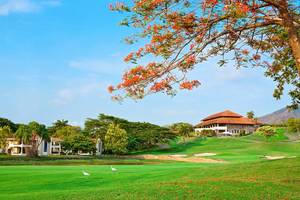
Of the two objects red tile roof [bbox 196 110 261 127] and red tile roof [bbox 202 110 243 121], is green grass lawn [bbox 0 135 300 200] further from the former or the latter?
red tile roof [bbox 202 110 243 121]

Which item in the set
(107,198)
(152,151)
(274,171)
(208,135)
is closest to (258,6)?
(107,198)

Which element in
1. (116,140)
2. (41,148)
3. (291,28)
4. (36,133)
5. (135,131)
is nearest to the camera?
(291,28)

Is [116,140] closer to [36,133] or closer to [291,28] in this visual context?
[36,133]

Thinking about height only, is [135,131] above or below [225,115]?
below

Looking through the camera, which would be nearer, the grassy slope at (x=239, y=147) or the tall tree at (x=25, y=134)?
the tall tree at (x=25, y=134)

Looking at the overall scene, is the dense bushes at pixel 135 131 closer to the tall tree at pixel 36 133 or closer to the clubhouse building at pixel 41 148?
the clubhouse building at pixel 41 148

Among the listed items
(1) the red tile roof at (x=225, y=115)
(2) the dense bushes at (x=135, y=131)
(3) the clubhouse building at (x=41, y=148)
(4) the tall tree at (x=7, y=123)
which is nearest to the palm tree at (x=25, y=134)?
(3) the clubhouse building at (x=41, y=148)

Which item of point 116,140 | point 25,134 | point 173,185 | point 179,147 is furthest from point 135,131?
point 173,185

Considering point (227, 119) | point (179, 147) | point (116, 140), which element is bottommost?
point (179, 147)

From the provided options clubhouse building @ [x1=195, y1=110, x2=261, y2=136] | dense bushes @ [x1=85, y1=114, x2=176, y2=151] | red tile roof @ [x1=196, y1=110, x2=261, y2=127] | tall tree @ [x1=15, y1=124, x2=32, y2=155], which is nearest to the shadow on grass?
dense bushes @ [x1=85, y1=114, x2=176, y2=151]

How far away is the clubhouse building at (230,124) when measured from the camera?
110 meters

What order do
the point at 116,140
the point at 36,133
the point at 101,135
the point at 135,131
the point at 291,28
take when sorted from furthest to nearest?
the point at 135,131
the point at 101,135
the point at 116,140
the point at 36,133
the point at 291,28

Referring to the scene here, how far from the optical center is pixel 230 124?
364 ft

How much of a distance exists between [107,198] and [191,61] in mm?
4087
